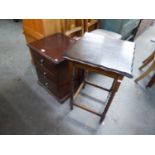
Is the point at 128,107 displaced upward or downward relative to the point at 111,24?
downward

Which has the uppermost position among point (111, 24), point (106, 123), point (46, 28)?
point (46, 28)

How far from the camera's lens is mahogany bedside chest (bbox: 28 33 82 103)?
3.85 feet

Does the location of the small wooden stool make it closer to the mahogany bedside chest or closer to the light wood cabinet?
the mahogany bedside chest

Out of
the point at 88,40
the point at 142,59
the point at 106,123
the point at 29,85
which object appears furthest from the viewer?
the point at 142,59

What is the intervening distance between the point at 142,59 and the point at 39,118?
1911 mm

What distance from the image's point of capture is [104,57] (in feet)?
3.13

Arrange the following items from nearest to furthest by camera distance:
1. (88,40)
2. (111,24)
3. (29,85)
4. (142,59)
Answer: (88,40)
(29,85)
(111,24)
(142,59)

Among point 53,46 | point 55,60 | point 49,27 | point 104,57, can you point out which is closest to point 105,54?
point 104,57

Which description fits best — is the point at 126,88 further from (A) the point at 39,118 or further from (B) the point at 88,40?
(A) the point at 39,118

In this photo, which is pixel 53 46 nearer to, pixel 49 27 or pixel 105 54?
pixel 49 27

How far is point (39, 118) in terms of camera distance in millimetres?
1398

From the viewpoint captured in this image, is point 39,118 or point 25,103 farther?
point 25,103

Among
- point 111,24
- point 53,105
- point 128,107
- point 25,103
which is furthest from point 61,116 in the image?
point 111,24

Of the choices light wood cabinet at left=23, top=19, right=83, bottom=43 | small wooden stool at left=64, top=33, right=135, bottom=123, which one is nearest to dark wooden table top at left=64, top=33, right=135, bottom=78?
small wooden stool at left=64, top=33, right=135, bottom=123
